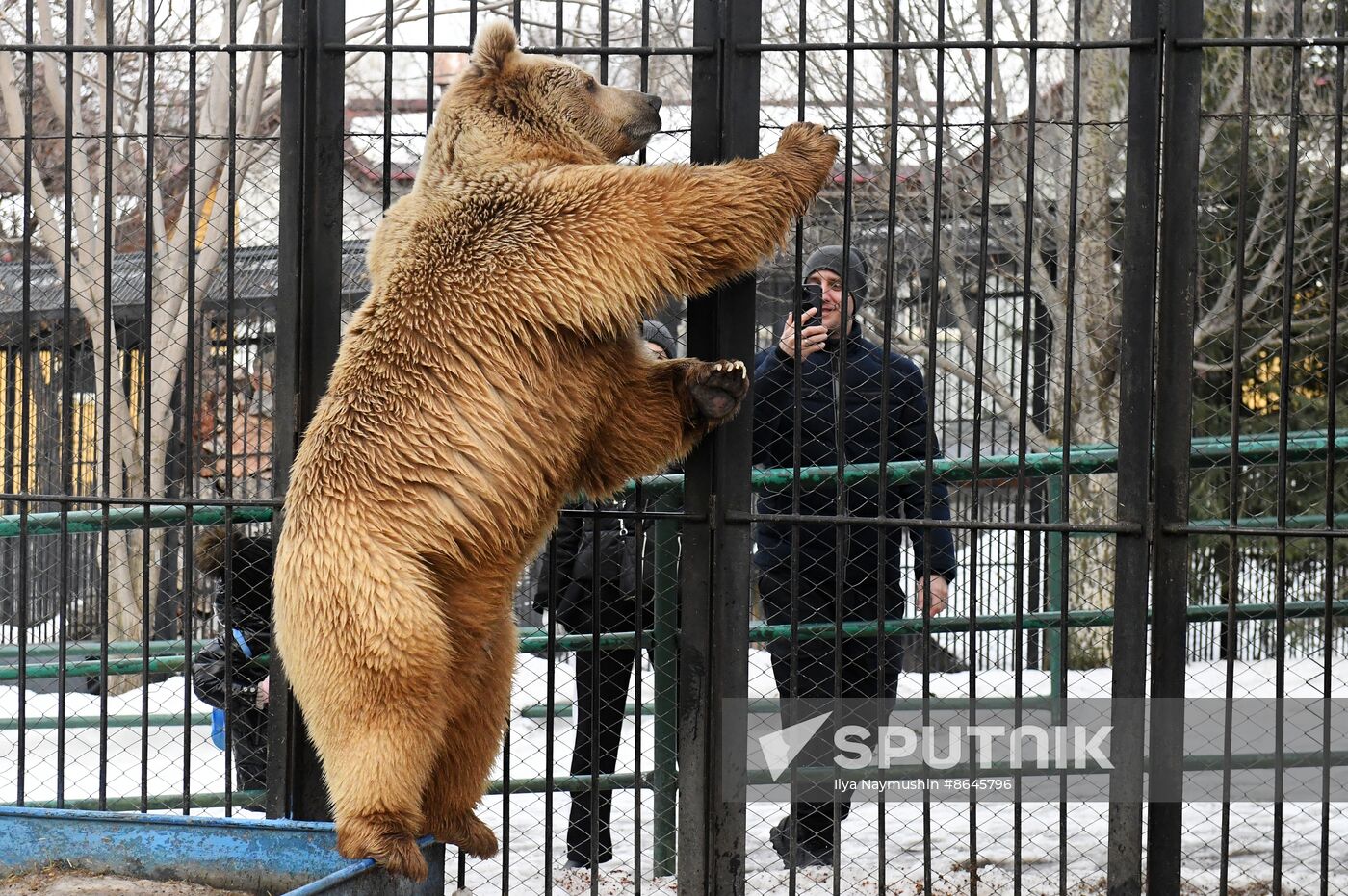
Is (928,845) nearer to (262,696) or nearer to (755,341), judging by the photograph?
(755,341)

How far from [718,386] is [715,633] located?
35.9 inches

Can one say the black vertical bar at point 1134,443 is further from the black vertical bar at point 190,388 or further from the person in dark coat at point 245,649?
the person in dark coat at point 245,649

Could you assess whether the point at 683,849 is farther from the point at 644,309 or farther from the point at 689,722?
the point at 644,309

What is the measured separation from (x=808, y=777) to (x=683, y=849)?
23.5 inches

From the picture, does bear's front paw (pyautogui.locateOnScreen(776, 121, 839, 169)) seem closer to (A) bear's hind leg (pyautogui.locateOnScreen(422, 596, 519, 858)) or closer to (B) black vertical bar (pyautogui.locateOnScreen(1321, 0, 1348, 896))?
(B) black vertical bar (pyautogui.locateOnScreen(1321, 0, 1348, 896))

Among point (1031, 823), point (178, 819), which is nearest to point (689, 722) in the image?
point (178, 819)

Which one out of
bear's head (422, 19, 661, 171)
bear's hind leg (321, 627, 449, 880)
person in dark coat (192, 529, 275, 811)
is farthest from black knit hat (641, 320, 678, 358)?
bear's hind leg (321, 627, 449, 880)

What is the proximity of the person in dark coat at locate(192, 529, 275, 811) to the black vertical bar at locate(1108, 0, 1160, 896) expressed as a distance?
3.17 m

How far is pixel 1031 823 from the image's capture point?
18.5 feet

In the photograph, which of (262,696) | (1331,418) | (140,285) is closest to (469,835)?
(262,696)

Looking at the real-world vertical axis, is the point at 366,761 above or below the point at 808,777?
above

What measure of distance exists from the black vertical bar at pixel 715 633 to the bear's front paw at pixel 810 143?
51 centimetres

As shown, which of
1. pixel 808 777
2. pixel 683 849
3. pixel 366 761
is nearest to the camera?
pixel 366 761

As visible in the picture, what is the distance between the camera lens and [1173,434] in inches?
157
